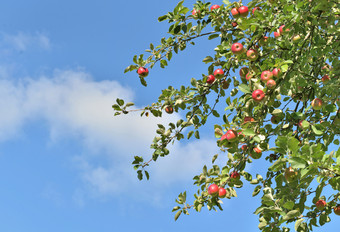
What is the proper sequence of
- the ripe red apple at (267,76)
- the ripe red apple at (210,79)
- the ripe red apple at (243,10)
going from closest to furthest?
the ripe red apple at (267,76), the ripe red apple at (243,10), the ripe red apple at (210,79)

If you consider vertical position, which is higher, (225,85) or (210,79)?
(225,85)

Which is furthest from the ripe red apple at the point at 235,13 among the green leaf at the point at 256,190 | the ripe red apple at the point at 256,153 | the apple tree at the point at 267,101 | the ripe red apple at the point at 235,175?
the green leaf at the point at 256,190

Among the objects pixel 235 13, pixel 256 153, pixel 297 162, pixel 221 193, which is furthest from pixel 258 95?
pixel 235 13

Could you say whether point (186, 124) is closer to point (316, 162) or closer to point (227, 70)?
point (227, 70)

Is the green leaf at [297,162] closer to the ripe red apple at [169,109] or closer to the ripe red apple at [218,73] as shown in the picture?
the ripe red apple at [218,73]

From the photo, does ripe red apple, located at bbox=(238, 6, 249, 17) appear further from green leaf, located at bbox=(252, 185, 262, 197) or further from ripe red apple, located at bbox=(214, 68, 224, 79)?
green leaf, located at bbox=(252, 185, 262, 197)

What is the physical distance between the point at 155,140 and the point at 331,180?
2571 millimetres

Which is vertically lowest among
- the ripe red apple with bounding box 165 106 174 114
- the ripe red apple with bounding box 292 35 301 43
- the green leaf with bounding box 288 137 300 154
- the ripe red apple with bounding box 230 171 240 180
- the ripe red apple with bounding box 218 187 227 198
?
the green leaf with bounding box 288 137 300 154

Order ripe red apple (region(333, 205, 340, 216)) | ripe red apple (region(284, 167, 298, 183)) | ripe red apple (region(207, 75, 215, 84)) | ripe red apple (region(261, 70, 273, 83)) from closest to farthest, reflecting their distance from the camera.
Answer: ripe red apple (region(284, 167, 298, 183))
ripe red apple (region(261, 70, 273, 83))
ripe red apple (region(333, 205, 340, 216))
ripe red apple (region(207, 75, 215, 84))

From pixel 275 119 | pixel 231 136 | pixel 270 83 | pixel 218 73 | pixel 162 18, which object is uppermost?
pixel 162 18

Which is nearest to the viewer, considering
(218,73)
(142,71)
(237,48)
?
(237,48)

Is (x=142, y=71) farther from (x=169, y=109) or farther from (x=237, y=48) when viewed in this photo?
(x=237, y=48)

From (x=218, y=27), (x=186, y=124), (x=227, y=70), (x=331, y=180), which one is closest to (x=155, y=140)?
(x=186, y=124)

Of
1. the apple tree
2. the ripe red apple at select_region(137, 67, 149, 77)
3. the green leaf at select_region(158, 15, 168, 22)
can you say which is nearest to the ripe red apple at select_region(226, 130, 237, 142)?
the apple tree
